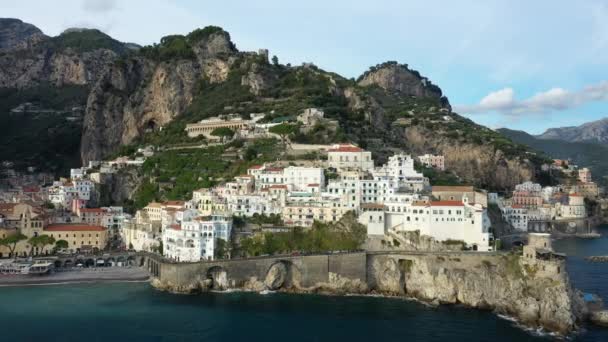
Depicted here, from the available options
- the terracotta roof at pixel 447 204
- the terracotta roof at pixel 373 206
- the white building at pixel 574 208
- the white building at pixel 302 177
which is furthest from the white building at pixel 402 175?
the white building at pixel 574 208

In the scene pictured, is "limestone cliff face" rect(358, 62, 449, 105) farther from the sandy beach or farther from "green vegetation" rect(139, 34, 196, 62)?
the sandy beach

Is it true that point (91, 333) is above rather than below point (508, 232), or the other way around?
below

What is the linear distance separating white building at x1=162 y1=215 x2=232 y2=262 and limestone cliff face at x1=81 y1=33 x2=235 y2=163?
4537 cm

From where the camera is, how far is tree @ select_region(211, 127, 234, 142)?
248 feet

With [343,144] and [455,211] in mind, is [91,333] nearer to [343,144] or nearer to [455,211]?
[455,211]

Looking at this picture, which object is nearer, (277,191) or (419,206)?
(419,206)

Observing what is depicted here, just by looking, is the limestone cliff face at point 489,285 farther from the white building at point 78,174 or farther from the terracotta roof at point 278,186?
the white building at point 78,174

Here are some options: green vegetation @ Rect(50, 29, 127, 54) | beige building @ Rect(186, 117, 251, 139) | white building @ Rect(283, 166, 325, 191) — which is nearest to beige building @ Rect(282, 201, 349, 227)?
white building @ Rect(283, 166, 325, 191)

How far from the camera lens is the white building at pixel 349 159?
61.7m

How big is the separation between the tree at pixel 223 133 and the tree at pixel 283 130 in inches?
234

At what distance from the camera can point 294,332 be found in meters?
38.0

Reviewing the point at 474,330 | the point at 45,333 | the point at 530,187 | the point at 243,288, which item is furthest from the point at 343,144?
the point at 530,187

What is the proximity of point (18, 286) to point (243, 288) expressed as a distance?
16.3 metres

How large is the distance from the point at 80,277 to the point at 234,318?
1660 cm
